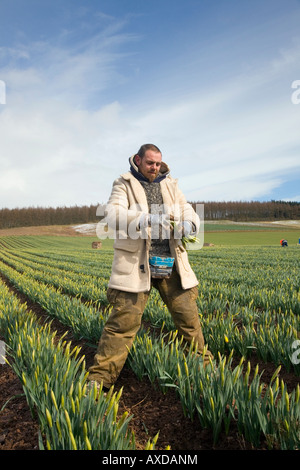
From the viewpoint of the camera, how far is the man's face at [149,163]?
8.87 ft

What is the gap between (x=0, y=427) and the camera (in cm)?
232

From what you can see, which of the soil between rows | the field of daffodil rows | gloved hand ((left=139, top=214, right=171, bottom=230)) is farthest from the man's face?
the soil between rows

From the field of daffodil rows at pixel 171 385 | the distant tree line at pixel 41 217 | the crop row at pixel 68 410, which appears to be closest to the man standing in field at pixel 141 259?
the field of daffodil rows at pixel 171 385

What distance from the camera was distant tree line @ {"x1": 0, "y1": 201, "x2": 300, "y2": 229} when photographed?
285 ft

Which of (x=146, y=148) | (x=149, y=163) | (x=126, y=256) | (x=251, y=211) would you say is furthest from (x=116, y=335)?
(x=251, y=211)

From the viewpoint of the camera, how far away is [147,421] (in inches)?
91.3

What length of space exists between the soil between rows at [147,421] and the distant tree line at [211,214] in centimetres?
8431

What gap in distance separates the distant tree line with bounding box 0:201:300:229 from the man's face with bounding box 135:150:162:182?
84.2m

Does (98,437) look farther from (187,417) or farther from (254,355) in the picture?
(254,355)

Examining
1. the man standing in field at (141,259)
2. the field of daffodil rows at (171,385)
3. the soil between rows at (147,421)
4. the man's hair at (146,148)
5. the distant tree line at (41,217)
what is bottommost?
the soil between rows at (147,421)

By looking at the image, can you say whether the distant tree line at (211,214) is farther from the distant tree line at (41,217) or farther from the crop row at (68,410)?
the crop row at (68,410)

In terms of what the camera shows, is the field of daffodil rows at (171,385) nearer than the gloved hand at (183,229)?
Yes

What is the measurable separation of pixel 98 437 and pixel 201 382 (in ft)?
2.39
